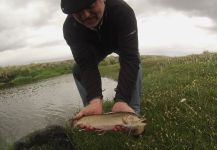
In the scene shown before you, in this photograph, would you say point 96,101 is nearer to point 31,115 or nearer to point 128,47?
point 128,47

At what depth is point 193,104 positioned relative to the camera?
1008cm

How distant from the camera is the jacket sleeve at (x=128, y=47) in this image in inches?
298

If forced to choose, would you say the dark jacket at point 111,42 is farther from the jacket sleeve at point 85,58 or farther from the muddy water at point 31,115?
the muddy water at point 31,115

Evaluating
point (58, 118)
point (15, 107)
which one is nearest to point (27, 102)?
point (15, 107)

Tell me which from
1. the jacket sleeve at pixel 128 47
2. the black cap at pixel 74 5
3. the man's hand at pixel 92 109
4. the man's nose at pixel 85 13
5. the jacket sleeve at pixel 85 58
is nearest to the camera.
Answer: the black cap at pixel 74 5

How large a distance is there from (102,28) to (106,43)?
712mm

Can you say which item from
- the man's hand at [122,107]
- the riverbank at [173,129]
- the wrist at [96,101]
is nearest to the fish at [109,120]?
the man's hand at [122,107]

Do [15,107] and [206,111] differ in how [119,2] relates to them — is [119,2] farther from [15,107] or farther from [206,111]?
[15,107]

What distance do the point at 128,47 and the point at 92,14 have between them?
1070mm

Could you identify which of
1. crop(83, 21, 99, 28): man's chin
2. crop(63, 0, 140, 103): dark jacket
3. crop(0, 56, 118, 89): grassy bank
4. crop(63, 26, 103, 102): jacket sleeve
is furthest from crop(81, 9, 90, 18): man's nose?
crop(0, 56, 118, 89): grassy bank

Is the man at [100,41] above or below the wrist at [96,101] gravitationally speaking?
above

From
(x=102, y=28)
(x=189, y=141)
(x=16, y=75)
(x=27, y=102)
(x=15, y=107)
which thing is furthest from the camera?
(x=16, y=75)

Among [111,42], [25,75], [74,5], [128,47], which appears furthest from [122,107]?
[25,75]

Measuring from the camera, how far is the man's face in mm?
6824
